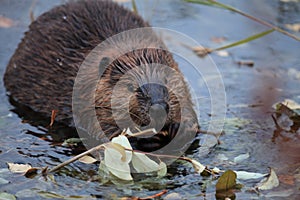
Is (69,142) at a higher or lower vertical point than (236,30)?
lower

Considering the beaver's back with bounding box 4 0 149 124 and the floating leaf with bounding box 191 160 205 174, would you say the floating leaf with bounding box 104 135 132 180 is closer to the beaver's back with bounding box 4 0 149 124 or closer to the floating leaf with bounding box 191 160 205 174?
the floating leaf with bounding box 191 160 205 174

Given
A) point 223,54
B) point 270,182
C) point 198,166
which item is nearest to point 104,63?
point 198,166

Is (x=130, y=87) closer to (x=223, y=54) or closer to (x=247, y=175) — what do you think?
(x=247, y=175)

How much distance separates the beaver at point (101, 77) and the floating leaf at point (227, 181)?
403mm

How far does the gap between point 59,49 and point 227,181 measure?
4.45ft

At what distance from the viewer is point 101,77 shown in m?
3.33

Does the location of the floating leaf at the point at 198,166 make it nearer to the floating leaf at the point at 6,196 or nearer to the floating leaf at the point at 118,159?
the floating leaf at the point at 118,159

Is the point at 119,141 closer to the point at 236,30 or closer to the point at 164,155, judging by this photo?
the point at 164,155

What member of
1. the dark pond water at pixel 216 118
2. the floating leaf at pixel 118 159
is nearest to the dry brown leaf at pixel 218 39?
the dark pond water at pixel 216 118

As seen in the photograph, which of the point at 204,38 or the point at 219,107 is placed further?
the point at 204,38

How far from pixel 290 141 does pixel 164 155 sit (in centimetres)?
77

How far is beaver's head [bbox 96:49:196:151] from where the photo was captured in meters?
3.00

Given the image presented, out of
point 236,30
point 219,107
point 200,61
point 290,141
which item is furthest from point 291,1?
point 290,141

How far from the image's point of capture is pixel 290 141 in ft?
11.1
